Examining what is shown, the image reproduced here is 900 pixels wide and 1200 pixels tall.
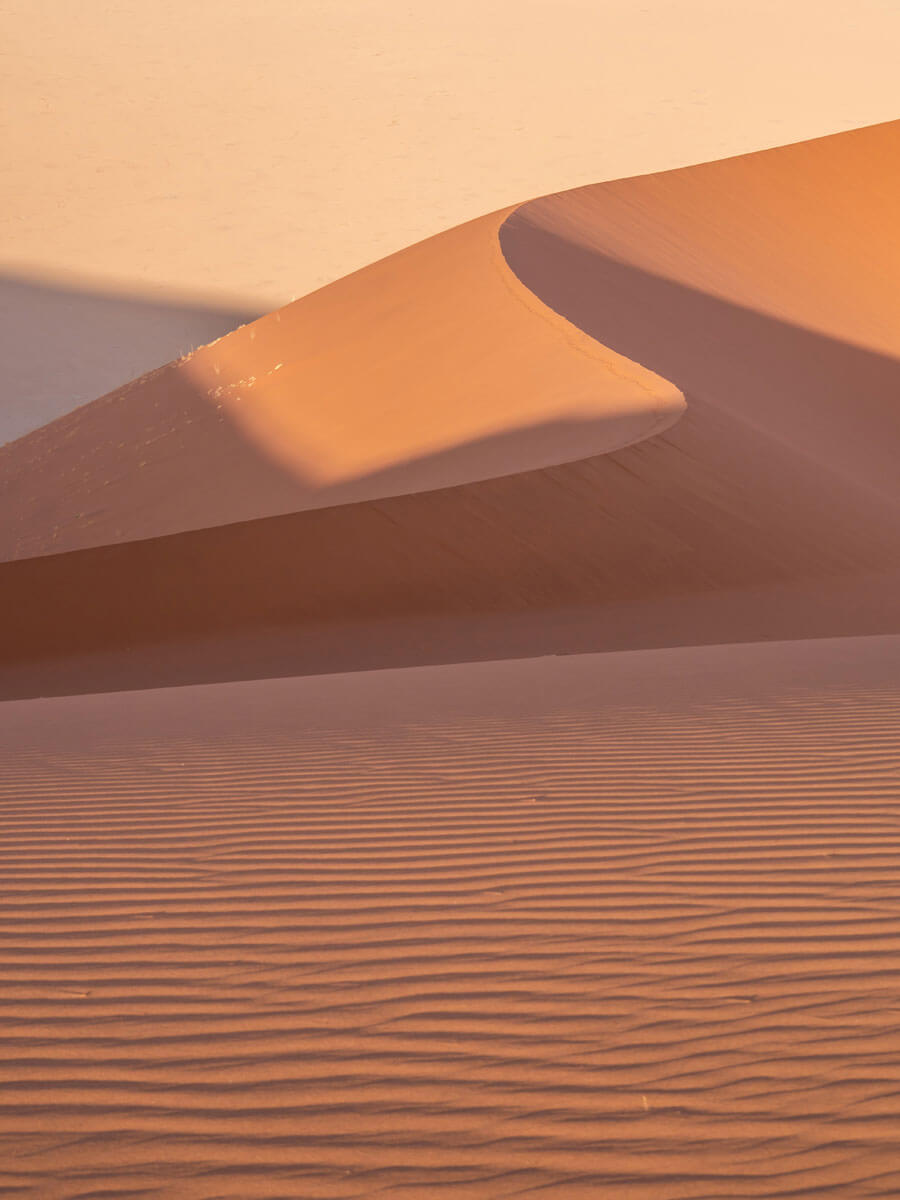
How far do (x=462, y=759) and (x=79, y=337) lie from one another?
115 ft

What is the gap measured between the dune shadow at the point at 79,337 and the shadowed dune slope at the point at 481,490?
17900 millimetres

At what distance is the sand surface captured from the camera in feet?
134

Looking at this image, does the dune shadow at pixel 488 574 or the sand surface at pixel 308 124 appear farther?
the sand surface at pixel 308 124

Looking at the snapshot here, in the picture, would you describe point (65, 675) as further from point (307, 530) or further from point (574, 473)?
point (574, 473)

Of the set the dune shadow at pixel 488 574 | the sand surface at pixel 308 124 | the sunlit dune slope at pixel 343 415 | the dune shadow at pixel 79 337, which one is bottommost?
the dune shadow at pixel 488 574

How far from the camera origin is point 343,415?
49.6 feet

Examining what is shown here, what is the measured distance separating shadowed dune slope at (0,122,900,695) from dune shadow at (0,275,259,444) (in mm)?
17900

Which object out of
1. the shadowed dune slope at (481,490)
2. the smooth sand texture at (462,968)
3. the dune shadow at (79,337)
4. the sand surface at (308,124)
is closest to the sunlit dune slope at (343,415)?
the shadowed dune slope at (481,490)

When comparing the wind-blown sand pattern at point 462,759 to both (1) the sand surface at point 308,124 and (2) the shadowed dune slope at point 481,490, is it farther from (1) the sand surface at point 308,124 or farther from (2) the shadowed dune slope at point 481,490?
(1) the sand surface at point 308,124

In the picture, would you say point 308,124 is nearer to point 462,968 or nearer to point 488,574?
point 488,574

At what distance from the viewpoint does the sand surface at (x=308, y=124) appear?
134 feet

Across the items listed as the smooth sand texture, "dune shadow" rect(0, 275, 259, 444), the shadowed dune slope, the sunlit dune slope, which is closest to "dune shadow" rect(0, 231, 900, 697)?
the shadowed dune slope

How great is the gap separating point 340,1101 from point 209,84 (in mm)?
54048

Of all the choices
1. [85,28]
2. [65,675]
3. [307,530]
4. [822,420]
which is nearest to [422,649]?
[307,530]
